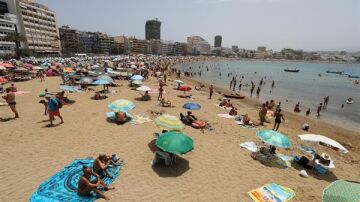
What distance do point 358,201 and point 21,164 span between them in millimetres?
9188

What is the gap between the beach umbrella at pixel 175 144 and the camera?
23.7 ft

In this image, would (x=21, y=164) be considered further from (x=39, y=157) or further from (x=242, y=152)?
(x=242, y=152)

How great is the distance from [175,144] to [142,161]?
165 cm

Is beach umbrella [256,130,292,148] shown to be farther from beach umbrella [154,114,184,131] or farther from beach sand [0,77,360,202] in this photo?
beach umbrella [154,114,184,131]

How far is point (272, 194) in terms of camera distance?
6.85 m

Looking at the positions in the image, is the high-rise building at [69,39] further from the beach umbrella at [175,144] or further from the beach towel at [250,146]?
the beach umbrella at [175,144]

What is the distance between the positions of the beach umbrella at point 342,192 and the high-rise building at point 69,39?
115557 millimetres

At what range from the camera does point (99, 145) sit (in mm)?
9117

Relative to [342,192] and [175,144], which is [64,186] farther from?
Answer: [342,192]

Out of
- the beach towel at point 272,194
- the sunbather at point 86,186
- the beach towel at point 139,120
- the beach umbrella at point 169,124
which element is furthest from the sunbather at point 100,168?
the beach towel at point 139,120

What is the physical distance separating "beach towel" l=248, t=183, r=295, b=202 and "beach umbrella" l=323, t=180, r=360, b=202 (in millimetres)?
2363

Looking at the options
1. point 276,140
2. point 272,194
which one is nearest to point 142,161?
point 272,194

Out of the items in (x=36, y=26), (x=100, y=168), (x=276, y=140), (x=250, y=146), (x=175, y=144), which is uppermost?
(x=36, y=26)

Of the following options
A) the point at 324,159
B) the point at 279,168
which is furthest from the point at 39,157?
the point at 324,159
